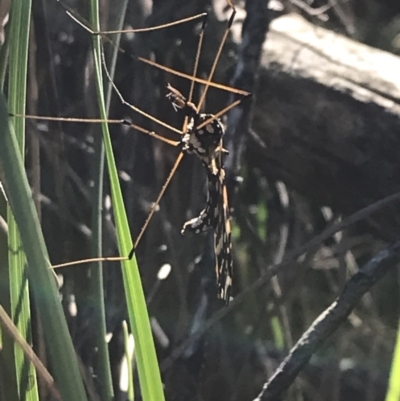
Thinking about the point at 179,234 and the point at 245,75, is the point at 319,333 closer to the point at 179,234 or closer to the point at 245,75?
the point at 245,75

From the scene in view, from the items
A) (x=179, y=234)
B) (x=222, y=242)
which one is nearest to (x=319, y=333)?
(x=222, y=242)

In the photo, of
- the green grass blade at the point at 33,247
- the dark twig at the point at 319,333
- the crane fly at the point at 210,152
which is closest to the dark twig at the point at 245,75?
the crane fly at the point at 210,152

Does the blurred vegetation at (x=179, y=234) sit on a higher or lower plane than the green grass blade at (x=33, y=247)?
lower

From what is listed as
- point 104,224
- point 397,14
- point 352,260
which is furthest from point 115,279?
point 397,14

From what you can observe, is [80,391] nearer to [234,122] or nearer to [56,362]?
[56,362]

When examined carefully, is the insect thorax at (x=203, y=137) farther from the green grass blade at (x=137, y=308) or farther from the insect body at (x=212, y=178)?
the green grass blade at (x=137, y=308)

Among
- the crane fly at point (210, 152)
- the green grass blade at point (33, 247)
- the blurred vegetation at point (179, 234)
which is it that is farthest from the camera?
the blurred vegetation at point (179, 234)
